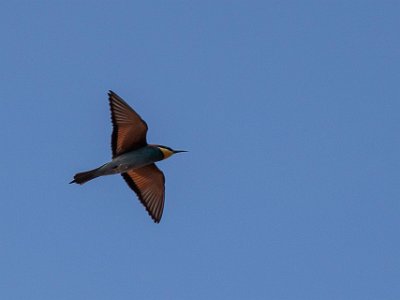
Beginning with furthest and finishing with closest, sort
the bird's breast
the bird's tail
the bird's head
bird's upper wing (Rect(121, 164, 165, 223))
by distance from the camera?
bird's upper wing (Rect(121, 164, 165, 223))
the bird's head
the bird's breast
the bird's tail

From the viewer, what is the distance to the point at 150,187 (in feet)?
41.8

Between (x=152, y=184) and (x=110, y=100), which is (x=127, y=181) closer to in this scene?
(x=152, y=184)

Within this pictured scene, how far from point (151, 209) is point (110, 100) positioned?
1.56m

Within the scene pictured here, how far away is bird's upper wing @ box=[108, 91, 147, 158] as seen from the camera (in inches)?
466

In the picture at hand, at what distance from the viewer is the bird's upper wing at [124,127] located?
11.8m

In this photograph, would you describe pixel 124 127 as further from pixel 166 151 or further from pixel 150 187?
pixel 150 187

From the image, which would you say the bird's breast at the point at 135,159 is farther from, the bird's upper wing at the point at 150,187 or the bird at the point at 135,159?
the bird's upper wing at the point at 150,187

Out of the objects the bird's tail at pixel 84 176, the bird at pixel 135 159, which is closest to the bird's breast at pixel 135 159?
the bird at pixel 135 159

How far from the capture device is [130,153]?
39.9 feet

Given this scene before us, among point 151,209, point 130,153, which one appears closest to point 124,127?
point 130,153

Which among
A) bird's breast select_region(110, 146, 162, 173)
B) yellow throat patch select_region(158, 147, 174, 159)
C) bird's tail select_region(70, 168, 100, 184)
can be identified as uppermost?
yellow throat patch select_region(158, 147, 174, 159)

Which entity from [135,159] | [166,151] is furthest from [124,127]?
[166,151]

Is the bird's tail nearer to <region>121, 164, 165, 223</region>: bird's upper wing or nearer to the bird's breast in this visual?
the bird's breast

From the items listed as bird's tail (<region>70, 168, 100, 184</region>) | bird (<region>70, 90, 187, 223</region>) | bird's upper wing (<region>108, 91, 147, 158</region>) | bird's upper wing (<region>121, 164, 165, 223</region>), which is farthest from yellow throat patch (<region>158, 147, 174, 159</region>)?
bird's tail (<region>70, 168, 100, 184</region>)
